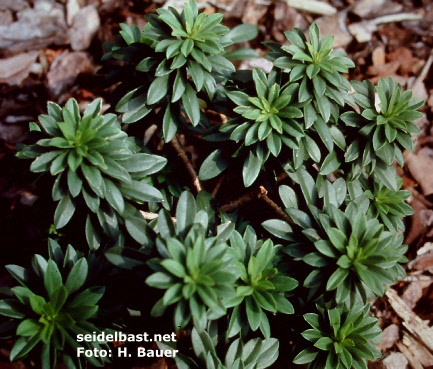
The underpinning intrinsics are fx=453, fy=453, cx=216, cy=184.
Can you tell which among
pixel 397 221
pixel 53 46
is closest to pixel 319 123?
pixel 397 221

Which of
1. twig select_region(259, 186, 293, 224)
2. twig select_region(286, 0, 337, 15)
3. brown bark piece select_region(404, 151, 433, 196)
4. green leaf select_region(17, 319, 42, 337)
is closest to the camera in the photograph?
green leaf select_region(17, 319, 42, 337)

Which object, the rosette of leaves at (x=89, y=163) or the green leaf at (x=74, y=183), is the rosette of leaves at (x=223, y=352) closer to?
the rosette of leaves at (x=89, y=163)

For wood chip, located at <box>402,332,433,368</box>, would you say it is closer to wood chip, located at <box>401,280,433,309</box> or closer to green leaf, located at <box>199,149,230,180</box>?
wood chip, located at <box>401,280,433,309</box>

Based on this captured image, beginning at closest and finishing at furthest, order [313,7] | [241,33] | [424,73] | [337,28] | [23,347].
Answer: [23,347] < [241,33] < [424,73] < [337,28] < [313,7]

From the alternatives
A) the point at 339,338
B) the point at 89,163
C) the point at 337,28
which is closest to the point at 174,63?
the point at 89,163

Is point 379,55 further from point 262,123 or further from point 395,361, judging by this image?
point 395,361

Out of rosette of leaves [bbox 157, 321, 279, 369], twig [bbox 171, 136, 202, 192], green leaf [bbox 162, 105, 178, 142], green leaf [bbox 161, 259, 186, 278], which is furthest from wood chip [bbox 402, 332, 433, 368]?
green leaf [bbox 162, 105, 178, 142]

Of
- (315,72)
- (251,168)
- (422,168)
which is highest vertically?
(422,168)
